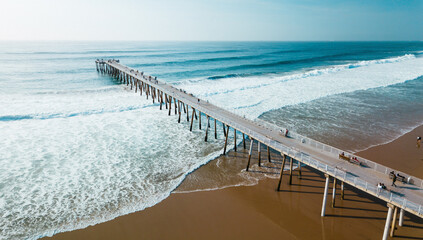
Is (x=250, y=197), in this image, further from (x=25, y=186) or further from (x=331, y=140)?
(x=25, y=186)

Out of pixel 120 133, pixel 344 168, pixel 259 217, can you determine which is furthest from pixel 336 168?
pixel 120 133

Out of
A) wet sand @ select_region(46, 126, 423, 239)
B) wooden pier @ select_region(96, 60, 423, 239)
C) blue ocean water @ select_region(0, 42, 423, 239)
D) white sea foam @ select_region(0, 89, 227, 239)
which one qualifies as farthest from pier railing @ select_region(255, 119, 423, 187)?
white sea foam @ select_region(0, 89, 227, 239)

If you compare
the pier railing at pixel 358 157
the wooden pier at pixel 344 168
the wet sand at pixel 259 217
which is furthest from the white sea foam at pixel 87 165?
the pier railing at pixel 358 157

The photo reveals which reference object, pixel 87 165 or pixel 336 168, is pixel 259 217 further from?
pixel 87 165

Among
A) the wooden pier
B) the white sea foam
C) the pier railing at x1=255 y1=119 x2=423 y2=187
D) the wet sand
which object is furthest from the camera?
the white sea foam

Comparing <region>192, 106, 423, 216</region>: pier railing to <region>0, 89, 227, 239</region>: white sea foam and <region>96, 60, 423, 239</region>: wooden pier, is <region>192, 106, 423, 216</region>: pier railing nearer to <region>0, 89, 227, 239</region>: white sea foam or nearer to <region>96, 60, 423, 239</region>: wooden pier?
<region>96, 60, 423, 239</region>: wooden pier

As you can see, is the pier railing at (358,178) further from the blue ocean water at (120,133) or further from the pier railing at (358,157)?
the blue ocean water at (120,133)

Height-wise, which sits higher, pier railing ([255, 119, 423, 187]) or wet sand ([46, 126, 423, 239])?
pier railing ([255, 119, 423, 187])

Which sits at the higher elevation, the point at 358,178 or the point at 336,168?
the point at 336,168

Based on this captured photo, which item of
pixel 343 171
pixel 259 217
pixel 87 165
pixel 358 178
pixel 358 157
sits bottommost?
pixel 259 217
